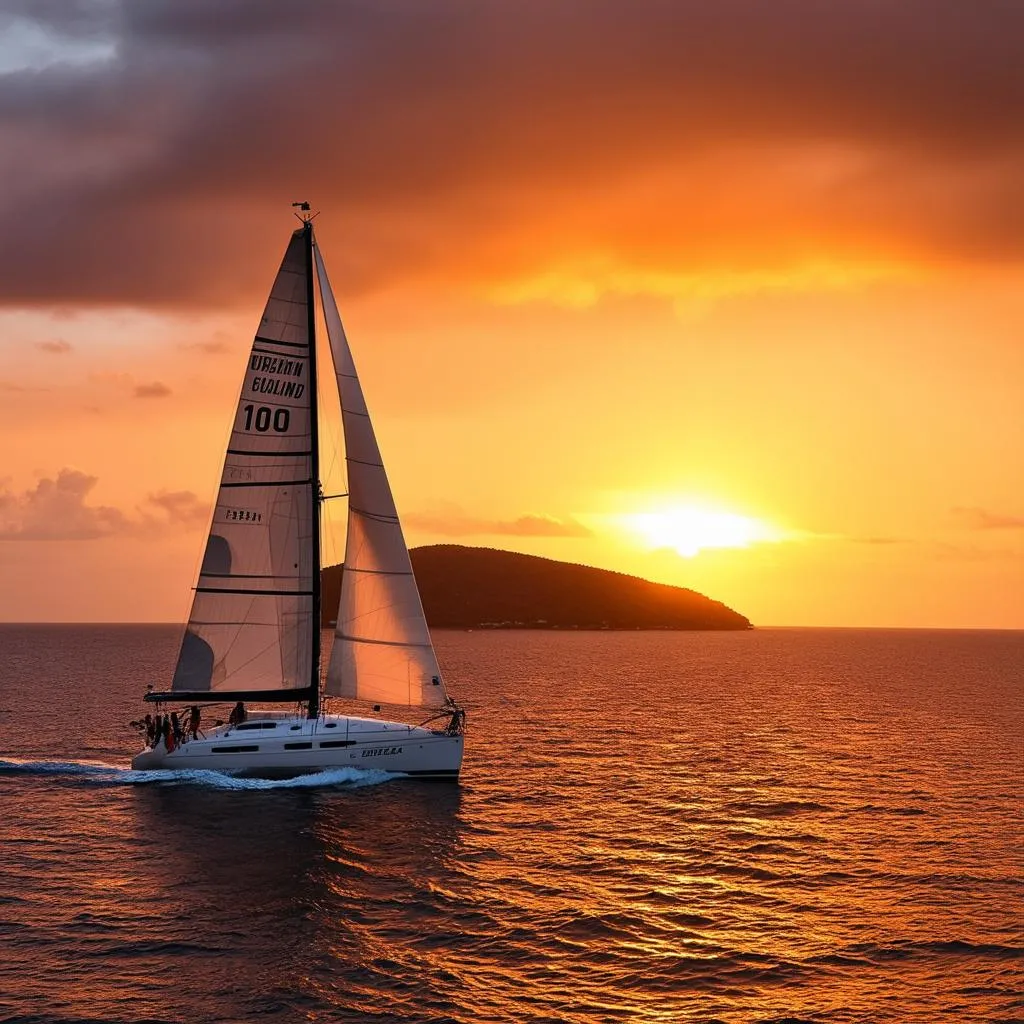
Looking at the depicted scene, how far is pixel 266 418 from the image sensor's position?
5119cm

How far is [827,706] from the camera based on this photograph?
105 metres

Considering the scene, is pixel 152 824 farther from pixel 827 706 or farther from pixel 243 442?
pixel 827 706

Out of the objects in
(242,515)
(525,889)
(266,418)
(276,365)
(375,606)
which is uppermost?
(276,365)

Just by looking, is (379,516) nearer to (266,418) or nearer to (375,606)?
(375,606)

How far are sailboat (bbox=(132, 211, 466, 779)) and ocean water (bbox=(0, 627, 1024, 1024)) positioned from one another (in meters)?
1.74

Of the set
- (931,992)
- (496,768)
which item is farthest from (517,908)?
(496,768)

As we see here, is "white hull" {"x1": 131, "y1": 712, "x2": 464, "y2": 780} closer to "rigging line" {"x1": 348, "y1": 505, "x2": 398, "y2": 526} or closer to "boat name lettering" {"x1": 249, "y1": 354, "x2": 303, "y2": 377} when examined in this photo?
"rigging line" {"x1": 348, "y1": 505, "x2": 398, "y2": 526}

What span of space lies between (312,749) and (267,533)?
399 inches

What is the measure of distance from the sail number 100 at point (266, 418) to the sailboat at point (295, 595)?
0.18 feet

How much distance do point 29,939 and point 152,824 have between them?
13358mm

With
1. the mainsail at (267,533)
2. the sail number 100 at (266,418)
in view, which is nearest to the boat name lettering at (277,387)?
the mainsail at (267,533)

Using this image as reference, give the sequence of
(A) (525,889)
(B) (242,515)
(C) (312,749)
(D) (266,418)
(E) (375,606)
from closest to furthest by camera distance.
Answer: (A) (525,889) < (C) (312,749) < (E) (375,606) < (D) (266,418) < (B) (242,515)

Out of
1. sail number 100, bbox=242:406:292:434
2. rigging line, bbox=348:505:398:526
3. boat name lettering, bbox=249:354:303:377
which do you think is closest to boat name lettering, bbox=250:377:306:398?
boat name lettering, bbox=249:354:303:377

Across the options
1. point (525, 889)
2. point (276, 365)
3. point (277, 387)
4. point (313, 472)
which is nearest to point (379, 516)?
point (313, 472)
